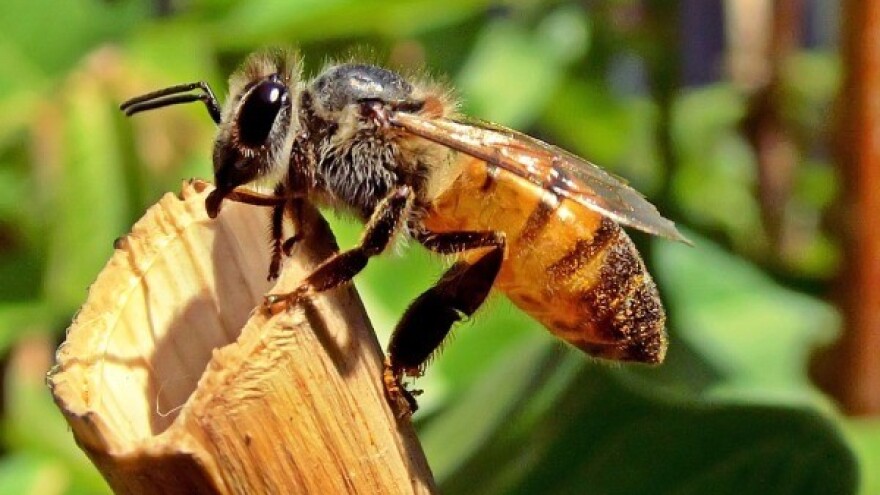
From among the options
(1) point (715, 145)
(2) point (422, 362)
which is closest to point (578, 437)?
(2) point (422, 362)

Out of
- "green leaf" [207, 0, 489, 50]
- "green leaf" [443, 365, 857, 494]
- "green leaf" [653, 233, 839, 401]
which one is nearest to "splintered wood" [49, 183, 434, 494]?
"green leaf" [443, 365, 857, 494]

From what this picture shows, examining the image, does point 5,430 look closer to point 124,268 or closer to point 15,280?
point 15,280

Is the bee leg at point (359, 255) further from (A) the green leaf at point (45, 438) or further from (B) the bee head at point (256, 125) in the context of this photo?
(A) the green leaf at point (45, 438)

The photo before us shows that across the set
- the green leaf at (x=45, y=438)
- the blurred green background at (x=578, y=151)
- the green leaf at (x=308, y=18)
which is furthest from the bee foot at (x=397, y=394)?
the green leaf at (x=308, y=18)

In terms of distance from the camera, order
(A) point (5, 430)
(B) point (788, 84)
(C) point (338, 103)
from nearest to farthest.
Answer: (C) point (338, 103) < (A) point (5, 430) < (B) point (788, 84)

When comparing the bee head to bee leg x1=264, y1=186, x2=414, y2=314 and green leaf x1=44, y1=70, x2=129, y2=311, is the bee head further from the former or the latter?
green leaf x1=44, y1=70, x2=129, y2=311

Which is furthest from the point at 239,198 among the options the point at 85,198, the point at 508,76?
the point at 508,76

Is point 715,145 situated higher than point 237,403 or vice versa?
point 237,403
